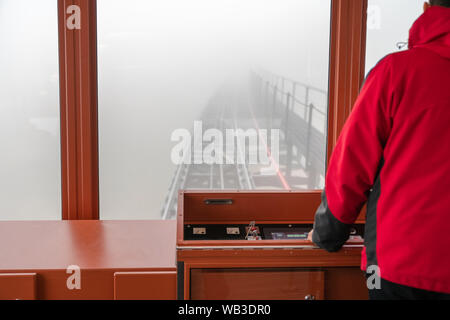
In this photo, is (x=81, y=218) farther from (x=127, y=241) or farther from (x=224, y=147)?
(x=224, y=147)

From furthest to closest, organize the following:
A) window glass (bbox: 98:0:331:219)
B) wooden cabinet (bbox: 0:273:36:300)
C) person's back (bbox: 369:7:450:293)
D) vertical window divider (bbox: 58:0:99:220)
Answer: window glass (bbox: 98:0:331:219), vertical window divider (bbox: 58:0:99:220), wooden cabinet (bbox: 0:273:36:300), person's back (bbox: 369:7:450:293)

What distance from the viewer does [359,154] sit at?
1.36 meters

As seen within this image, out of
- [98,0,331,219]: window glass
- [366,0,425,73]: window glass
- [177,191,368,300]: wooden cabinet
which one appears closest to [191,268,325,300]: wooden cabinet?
[177,191,368,300]: wooden cabinet

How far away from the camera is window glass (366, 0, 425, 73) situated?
97.7 inches

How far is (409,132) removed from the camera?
1.28 meters

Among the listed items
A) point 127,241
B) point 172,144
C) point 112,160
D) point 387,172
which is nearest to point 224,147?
point 172,144

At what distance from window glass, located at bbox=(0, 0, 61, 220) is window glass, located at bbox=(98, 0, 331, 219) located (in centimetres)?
23

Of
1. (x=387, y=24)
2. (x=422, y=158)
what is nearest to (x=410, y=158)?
(x=422, y=158)

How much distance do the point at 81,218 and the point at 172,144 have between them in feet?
1.83

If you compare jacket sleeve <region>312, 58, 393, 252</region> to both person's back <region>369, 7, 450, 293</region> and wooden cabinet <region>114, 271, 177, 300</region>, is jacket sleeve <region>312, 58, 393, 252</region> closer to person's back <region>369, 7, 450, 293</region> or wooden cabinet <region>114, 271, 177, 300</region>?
person's back <region>369, 7, 450, 293</region>

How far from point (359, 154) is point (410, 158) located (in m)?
0.13

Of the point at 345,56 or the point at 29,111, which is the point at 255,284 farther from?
the point at 29,111
